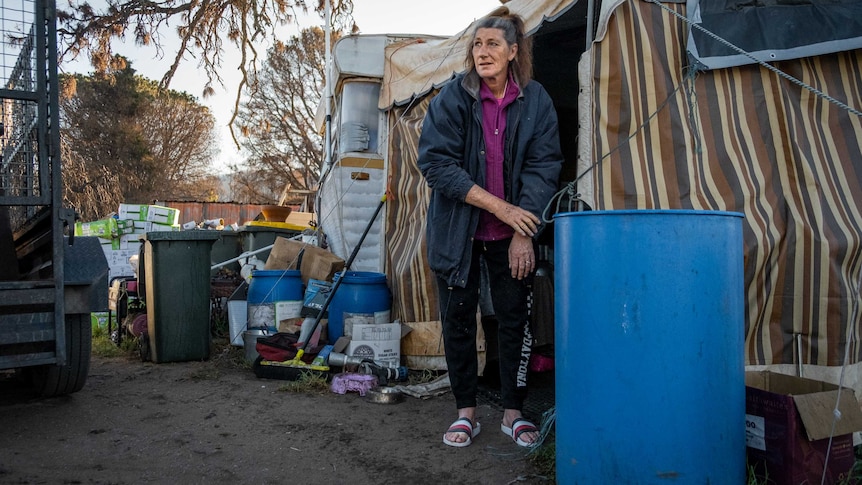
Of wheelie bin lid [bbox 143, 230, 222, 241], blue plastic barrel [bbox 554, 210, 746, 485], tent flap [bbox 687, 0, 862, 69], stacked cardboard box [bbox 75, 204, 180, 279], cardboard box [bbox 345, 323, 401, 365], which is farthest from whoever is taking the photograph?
stacked cardboard box [bbox 75, 204, 180, 279]

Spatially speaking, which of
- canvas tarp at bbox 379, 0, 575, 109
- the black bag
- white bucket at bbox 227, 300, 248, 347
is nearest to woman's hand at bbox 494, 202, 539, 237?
canvas tarp at bbox 379, 0, 575, 109

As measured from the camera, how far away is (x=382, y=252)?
525 cm

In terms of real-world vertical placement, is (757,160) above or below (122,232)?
above

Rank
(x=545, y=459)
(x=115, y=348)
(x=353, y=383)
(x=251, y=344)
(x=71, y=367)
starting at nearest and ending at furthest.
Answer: (x=545, y=459)
(x=71, y=367)
(x=353, y=383)
(x=251, y=344)
(x=115, y=348)

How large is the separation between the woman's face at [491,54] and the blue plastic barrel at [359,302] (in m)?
2.15

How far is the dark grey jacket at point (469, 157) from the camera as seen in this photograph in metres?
2.73

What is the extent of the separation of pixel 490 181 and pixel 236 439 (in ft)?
5.74

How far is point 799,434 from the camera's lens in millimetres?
2070

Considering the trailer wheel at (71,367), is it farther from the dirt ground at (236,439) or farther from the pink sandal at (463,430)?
the pink sandal at (463,430)

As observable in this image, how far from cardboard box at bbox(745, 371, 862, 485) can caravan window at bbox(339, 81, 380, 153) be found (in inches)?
177

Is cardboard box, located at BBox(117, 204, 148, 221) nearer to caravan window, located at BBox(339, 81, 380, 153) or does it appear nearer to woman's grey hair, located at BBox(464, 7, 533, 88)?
caravan window, located at BBox(339, 81, 380, 153)

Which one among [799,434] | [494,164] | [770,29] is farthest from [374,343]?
[770,29]

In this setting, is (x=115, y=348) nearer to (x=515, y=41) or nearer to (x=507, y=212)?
(x=507, y=212)

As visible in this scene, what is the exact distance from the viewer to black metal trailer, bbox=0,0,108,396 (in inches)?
115
